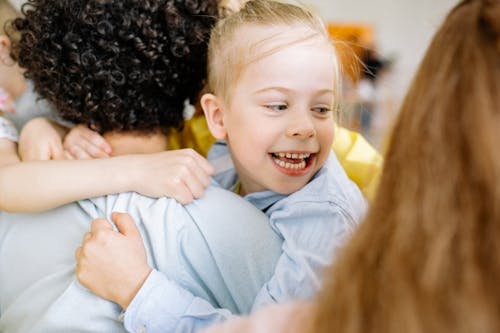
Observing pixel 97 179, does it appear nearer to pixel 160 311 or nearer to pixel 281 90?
pixel 160 311

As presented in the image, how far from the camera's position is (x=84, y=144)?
4.04 feet

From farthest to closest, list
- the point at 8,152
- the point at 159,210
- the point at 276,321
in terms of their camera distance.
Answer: the point at 8,152
the point at 159,210
the point at 276,321

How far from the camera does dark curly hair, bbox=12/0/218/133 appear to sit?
1155mm

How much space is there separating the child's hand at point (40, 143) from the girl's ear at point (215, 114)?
33 cm

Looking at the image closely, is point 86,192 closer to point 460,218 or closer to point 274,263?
point 274,263

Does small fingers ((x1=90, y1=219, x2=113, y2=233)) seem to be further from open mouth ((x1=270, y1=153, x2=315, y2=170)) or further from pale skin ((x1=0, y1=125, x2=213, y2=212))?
open mouth ((x1=270, y1=153, x2=315, y2=170))

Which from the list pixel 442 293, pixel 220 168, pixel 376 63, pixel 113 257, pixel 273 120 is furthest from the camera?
pixel 376 63

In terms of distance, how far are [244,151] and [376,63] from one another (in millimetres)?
3976

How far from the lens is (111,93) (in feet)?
3.93

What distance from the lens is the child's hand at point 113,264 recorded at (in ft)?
3.08

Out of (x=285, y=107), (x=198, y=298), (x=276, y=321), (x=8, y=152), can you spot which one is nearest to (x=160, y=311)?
(x=198, y=298)

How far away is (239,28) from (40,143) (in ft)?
1.60

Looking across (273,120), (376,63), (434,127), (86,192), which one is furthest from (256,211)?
(376,63)

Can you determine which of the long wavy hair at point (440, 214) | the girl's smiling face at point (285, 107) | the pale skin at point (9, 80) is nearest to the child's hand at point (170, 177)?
the girl's smiling face at point (285, 107)
